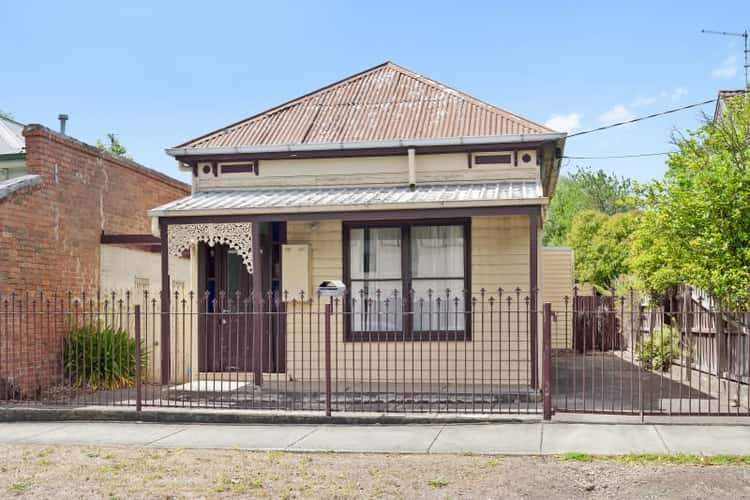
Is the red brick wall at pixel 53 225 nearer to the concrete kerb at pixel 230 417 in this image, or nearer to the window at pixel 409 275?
the concrete kerb at pixel 230 417

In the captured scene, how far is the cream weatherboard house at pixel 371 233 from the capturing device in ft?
40.4

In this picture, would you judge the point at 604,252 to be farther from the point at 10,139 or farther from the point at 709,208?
the point at 10,139

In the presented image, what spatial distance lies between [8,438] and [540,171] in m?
8.37

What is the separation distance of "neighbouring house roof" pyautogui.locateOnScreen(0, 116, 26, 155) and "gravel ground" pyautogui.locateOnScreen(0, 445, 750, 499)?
8.16 m

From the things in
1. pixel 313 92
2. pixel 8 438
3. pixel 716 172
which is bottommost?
pixel 8 438

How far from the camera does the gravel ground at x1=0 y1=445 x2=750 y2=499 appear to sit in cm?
716

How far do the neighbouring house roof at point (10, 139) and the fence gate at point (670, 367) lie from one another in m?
9.96

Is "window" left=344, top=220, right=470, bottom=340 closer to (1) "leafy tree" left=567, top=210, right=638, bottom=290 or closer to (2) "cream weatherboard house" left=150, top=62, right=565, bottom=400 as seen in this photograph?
(2) "cream weatherboard house" left=150, top=62, right=565, bottom=400

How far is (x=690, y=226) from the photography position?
11.3 meters

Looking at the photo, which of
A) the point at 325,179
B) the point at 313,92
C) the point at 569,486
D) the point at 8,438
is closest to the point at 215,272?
the point at 325,179

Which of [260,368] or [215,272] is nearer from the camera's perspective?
[260,368]

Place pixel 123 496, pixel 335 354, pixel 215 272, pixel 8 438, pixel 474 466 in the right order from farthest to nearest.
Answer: pixel 215 272
pixel 335 354
pixel 8 438
pixel 474 466
pixel 123 496

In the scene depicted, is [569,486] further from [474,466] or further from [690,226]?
[690,226]

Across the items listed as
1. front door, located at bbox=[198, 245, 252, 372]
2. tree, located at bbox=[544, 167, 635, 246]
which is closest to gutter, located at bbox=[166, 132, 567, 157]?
front door, located at bbox=[198, 245, 252, 372]
